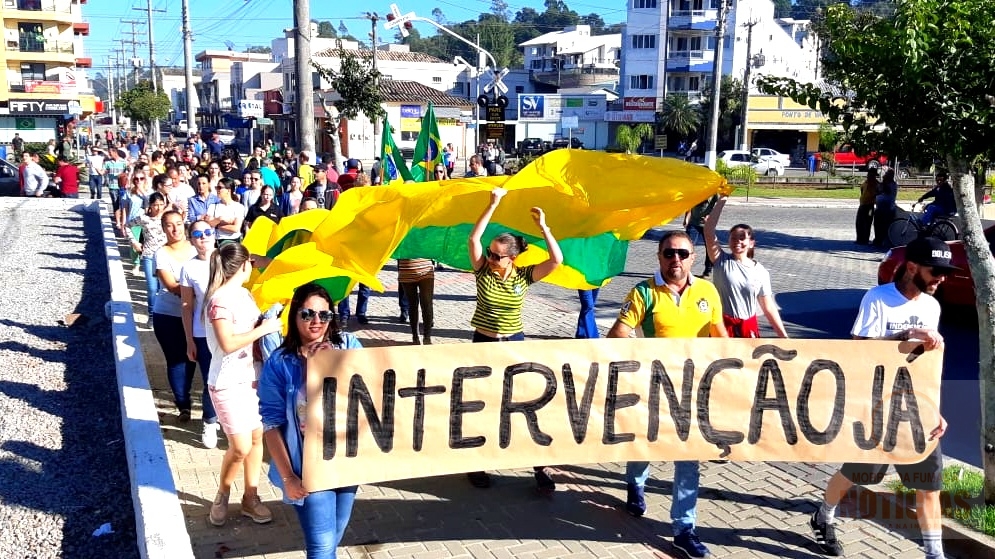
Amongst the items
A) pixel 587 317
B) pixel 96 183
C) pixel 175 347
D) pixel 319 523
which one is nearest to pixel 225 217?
pixel 175 347

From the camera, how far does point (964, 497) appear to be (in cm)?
543

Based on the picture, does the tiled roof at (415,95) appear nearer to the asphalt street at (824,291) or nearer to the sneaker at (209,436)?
the asphalt street at (824,291)

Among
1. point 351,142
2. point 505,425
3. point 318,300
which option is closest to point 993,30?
point 505,425

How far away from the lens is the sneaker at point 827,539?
4875 mm

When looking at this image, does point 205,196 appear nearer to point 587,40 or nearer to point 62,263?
point 62,263

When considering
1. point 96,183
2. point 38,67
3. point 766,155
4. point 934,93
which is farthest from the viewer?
point 38,67

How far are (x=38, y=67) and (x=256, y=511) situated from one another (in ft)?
204

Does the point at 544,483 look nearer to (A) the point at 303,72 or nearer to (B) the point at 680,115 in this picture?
(A) the point at 303,72

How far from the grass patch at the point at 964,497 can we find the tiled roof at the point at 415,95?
5418 centimetres

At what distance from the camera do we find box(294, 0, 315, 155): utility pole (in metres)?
15.6

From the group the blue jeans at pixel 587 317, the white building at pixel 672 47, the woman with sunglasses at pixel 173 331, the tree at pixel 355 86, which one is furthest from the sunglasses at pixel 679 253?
the white building at pixel 672 47

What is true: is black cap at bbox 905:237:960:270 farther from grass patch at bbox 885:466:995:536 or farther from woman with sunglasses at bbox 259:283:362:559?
woman with sunglasses at bbox 259:283:362:559

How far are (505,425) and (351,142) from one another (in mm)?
55696

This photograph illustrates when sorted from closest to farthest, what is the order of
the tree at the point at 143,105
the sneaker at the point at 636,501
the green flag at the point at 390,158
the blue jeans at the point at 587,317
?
the sneaker at the point at 636,501, the blue jeans at the point at 587,317, the green flag at the point at 390,158, the tree at the point at 143,105
